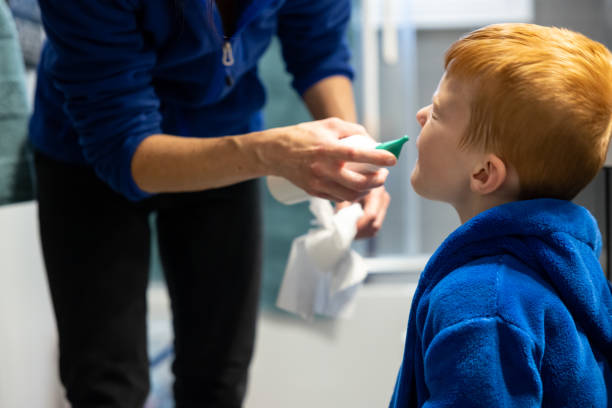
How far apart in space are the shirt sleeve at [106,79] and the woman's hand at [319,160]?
7.7 inches

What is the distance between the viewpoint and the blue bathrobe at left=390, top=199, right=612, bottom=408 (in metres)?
0.52

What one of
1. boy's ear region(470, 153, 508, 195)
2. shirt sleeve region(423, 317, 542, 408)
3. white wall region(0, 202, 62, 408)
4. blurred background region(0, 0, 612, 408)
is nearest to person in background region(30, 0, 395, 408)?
boy's ear region(470, 153, 508, 195)

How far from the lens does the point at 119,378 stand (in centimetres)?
91

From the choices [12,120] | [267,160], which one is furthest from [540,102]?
[12,120]

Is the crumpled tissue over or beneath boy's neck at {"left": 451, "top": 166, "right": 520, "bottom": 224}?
beneath

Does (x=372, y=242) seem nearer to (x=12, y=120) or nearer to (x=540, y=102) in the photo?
(x=12, y=120)

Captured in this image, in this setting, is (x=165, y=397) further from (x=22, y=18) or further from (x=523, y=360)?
(x=523, y=360)

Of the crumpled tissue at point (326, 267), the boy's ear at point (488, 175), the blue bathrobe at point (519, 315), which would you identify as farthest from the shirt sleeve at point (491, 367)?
the crumpled tissue at point (326, 267)

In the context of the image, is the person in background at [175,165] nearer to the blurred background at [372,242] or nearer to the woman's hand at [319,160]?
the woman's hand at [319,160]

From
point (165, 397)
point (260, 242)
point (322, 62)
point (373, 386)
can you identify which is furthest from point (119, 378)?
point (373, 386)

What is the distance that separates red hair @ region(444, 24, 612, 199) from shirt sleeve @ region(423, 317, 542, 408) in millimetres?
152

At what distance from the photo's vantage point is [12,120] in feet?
3.49

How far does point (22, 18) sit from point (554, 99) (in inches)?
41.8

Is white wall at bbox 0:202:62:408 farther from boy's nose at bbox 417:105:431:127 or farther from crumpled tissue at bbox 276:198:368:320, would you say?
boy's nose at bbox 417:105:431:127
